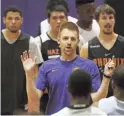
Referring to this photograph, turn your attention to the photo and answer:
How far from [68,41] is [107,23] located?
945 mm

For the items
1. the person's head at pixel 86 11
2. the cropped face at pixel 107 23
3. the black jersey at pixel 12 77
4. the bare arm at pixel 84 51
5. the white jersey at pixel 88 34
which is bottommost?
the black jersey at pixel 12 77

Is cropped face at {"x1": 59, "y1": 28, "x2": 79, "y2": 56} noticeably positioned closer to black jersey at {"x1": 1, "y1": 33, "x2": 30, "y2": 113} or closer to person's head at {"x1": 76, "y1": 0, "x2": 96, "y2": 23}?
black jersey at {"x1": 1, "y1": 33, "x2": 30, "y2": 113}

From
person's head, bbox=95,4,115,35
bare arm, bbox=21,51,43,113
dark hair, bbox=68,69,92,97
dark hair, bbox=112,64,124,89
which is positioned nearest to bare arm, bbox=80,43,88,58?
person's head, bbox=95,4,115,35

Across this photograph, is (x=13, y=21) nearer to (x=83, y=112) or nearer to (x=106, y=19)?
(x=106, y=19)

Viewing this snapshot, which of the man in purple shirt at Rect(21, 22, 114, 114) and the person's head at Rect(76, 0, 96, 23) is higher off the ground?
the person's head at Rect(76, 0, 96, 23)

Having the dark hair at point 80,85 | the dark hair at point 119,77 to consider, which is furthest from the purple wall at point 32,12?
the dark hair at point 80,85

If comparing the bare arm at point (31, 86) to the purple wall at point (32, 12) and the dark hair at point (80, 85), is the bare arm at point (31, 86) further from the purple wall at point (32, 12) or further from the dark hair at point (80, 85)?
the purple wall at point (32, 12)

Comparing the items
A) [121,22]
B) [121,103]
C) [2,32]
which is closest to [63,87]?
[121,103]

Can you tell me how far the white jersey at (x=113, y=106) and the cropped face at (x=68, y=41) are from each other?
0.86 metres

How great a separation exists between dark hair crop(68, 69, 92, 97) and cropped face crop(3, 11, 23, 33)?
7.21 feet

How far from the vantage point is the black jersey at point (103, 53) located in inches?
187

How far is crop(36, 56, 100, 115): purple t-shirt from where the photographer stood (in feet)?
12.6

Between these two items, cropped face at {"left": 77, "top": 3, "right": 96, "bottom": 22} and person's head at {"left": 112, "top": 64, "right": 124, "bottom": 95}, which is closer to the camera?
person's head at {"left": 112, "top": 64, "right": 124, "bottom": 95}

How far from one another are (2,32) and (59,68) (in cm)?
141
